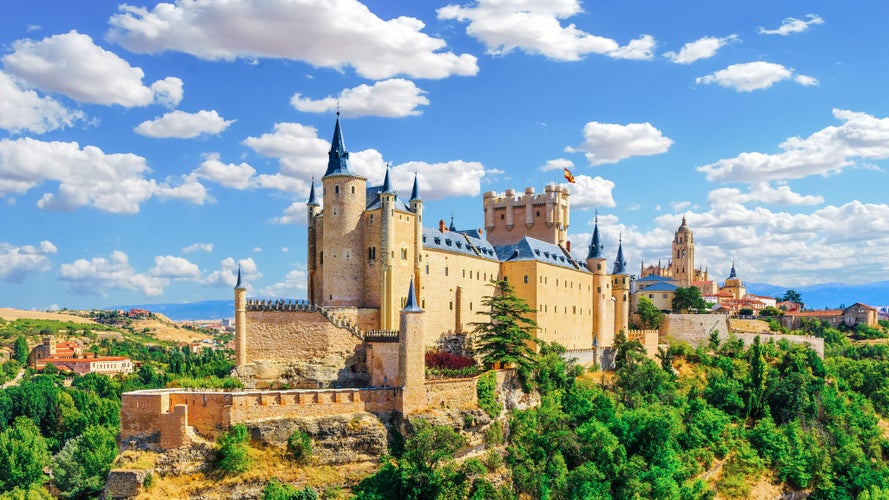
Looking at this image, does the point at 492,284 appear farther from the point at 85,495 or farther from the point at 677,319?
the point at 85,495

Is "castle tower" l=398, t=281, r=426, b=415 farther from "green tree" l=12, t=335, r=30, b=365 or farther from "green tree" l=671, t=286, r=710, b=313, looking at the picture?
"green tree" l=12, t=335, r=30, b=365

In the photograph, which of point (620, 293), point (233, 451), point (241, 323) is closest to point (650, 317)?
point (620, 293)

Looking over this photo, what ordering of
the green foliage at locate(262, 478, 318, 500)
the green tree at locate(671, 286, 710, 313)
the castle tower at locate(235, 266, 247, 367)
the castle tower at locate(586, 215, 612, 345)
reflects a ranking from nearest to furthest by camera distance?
the green foliage at locate(262, 478, 318, 500) → the castle tower at locate(235, 266, 247, 367) → the castle tower at locate(586, 215, 612, 345) → the green tree at locate(671, 286, 710, 313)

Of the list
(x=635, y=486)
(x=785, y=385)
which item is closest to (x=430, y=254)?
(x=635, y=486)

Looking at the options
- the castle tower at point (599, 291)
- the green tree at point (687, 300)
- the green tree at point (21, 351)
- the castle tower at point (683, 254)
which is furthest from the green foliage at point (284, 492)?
the green tree at point (21, 351)

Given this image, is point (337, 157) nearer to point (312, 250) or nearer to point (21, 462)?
point (312, 250)

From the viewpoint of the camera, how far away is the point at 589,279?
78500 millimetres

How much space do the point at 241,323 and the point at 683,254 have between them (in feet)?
352

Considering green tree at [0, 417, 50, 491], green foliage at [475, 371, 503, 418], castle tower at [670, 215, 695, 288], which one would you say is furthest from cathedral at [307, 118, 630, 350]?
castle tower at [670, 215, 695, 288]

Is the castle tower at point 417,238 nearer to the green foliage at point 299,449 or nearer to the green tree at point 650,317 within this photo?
the green foliage at point 299,449

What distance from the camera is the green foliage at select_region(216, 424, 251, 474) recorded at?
137 feet

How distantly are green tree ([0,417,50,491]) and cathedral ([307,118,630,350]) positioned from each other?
29113mm

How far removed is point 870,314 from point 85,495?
106 metres

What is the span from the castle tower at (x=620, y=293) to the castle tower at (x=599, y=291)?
1.63 m
